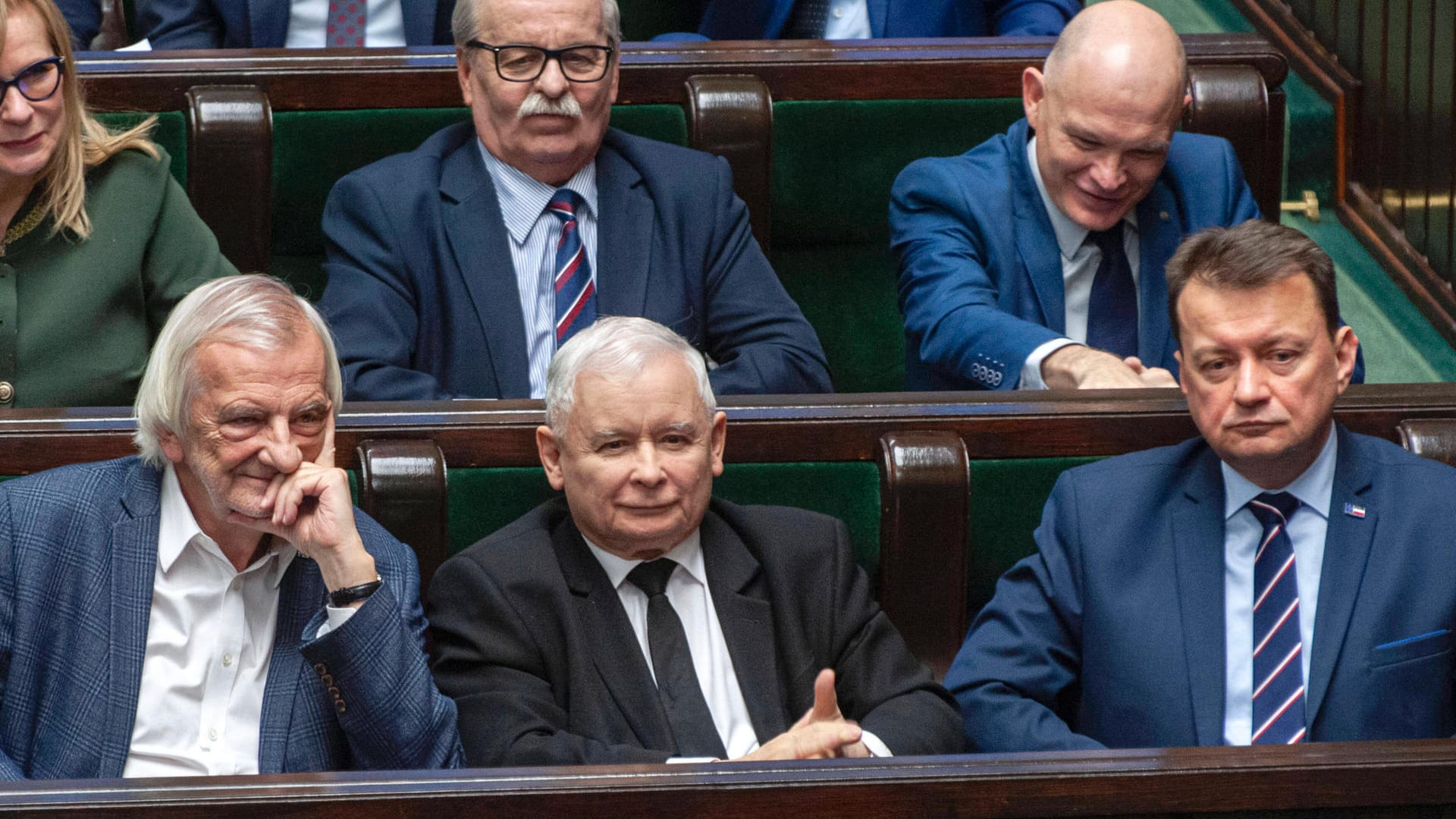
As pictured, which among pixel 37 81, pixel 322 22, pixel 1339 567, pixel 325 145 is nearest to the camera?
pixel 1339 567

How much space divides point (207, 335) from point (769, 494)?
510 mm

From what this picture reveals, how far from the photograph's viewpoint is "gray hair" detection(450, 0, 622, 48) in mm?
2012

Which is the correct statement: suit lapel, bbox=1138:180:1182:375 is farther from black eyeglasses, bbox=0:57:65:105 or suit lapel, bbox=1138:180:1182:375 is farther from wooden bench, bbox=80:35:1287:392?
black eyeglasses, bbox=0:57:65:105

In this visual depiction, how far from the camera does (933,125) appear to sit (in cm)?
228

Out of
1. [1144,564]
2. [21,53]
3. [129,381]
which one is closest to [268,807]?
[1144,564]

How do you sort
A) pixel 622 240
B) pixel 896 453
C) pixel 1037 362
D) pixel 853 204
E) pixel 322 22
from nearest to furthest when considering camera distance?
pixel 896 453 < pixel 1037 362 < pixel 622 240 < pixel 853 204 < pixel 322 22

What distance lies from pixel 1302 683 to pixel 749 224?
896mm

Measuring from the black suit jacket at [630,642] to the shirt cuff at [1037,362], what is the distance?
416 millimetres

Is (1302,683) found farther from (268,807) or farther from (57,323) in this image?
(57,323)

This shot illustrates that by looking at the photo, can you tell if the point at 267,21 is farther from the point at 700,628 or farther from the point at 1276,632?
the point at 1276,632

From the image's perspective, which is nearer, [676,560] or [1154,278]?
[676,560]

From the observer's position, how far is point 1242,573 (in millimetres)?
1502

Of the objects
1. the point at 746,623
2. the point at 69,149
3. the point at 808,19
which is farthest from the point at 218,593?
the point at 808,19

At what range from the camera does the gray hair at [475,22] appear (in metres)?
2.01
